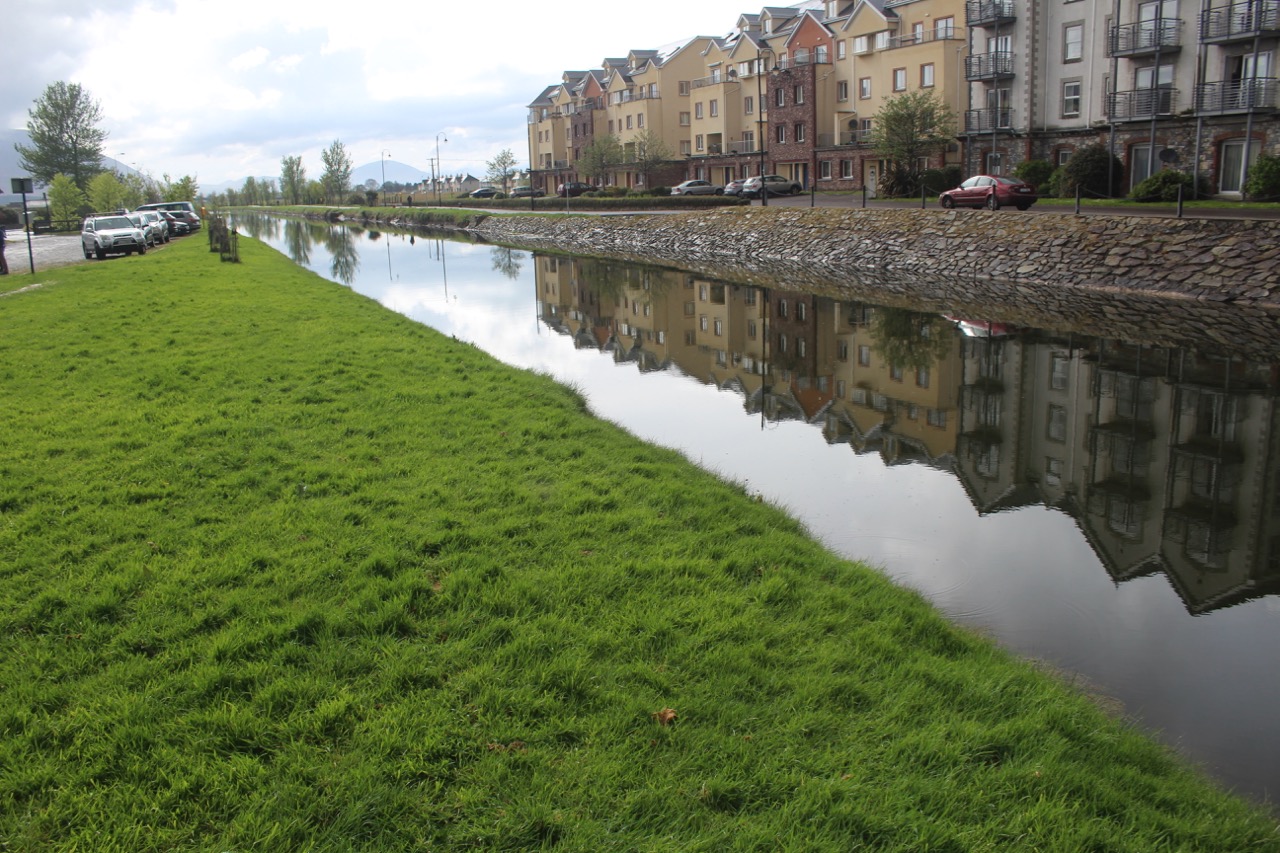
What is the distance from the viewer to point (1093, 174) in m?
39.3

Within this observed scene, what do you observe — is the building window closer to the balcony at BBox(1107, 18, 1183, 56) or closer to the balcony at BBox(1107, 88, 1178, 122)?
the balcony at BBox(1107, 18, 1183, 56)

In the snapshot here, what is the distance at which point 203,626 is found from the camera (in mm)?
5711

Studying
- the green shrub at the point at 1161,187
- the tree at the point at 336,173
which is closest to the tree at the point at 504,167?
the tree at the point at 336,173

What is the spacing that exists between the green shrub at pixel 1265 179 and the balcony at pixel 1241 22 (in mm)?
5784

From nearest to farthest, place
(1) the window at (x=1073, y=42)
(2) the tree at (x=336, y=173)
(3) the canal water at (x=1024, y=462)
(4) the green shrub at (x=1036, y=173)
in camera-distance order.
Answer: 1. (3) the canal water at (x=1024, y=462)
2. (4) the green shrub at (x=1036, y=173)
3. (1) the window at (x=1073, y=42)
4. (2) the tree at (x=336, y=173)

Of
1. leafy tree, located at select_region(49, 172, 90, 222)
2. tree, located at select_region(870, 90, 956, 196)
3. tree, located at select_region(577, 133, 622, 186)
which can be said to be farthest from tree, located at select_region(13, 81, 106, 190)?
tree, located at select_region(870, 90, 956, 196)

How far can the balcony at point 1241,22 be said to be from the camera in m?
34.9

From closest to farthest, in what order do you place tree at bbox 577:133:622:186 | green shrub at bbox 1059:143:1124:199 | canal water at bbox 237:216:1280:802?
canal water at bbox 237:216:1280:802, green shrub at bbox 1059:143:1124:199, tree at bbox 577:133:622:186

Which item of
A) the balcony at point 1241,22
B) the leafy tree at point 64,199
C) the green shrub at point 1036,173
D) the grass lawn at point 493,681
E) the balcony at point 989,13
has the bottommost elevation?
the grass lawn at point 493,681

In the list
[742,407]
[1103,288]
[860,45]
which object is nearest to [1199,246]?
[1103,288]

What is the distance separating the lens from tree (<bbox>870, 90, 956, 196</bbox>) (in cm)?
4891

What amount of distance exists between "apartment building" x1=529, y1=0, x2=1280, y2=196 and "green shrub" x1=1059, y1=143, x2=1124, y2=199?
130 centimetres

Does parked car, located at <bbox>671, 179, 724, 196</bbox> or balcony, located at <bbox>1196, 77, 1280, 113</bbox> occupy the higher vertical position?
balcony, located at <bbox>1196, 77, 1280, 113</bbox>

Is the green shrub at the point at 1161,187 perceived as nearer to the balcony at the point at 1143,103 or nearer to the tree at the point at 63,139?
the balcony at the point at 1143,103
